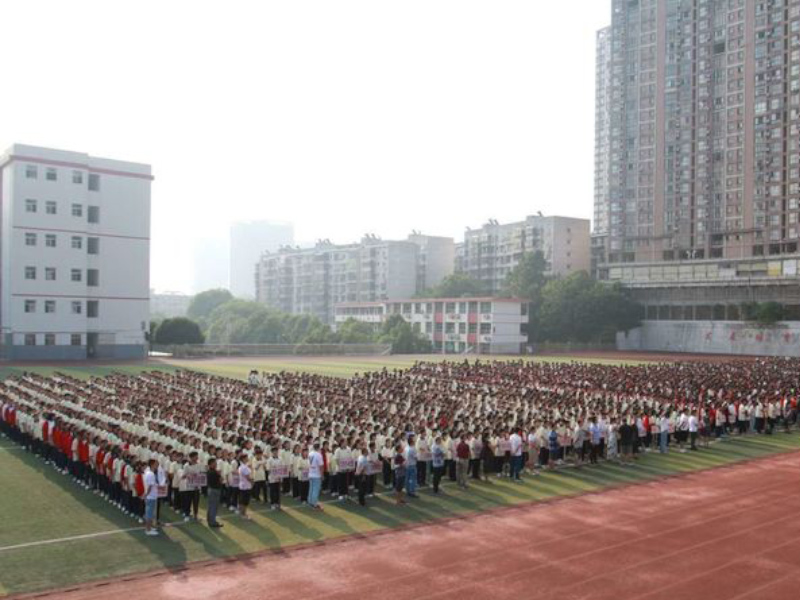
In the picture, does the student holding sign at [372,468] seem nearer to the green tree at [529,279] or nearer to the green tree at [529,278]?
the green tree at [529,279]

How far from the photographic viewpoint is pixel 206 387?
30672mm

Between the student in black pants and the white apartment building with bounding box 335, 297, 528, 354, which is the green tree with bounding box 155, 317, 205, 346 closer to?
the white apartment building with bounding box 335, 297, 528, 354

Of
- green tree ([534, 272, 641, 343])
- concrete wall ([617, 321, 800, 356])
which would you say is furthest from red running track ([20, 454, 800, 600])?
green tree ([534, 272, 641, 343])

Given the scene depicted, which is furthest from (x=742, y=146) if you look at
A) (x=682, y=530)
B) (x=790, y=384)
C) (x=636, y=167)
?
(x=682, y=530)

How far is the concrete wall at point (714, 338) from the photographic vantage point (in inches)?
2886

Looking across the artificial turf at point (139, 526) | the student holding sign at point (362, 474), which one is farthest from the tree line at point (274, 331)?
the student holding sign at point (362, 474)

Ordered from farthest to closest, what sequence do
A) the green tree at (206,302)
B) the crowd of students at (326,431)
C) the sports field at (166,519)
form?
the green tree at (206,302), the crowd of students at (326,431), the sports field at (166,519)

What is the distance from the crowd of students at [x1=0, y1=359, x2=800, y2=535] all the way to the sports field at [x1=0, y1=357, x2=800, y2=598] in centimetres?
43

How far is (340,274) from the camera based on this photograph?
437 ft

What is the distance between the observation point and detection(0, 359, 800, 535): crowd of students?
1491cm

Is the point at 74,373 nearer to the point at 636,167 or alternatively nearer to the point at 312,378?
the point at 312,378

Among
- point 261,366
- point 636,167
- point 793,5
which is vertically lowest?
point 261,366

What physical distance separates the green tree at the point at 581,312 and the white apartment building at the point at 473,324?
3.66 m

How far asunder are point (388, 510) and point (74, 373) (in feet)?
113
